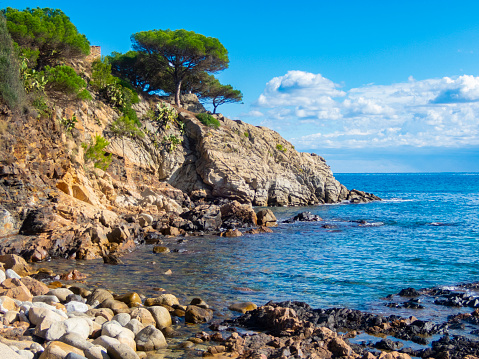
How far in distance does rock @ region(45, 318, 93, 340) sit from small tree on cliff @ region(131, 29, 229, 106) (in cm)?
4622

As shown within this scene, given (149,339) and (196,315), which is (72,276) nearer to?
(196,315)

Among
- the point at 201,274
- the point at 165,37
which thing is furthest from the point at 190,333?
the point at 165,37

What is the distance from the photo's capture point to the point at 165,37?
171 ft

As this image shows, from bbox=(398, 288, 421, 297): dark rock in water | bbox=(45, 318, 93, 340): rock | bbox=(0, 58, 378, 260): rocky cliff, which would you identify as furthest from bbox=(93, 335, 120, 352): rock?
bbox=(0, 58, 378, 260): rocky cliff

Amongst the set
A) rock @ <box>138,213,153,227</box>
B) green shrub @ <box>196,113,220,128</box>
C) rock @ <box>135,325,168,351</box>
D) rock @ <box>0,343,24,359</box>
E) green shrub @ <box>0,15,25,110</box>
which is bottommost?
rock @ <box>135,325,168,351</box>

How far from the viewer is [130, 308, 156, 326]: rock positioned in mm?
11133

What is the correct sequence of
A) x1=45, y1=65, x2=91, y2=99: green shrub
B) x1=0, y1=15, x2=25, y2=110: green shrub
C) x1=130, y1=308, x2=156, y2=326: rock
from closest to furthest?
1. x1=130, y1=308, x2=156, y2=326: rock
2. x1=0, y1=15, x2=25, y2=110: green shrub
3. x1=45, y1=65, x2=91, y2=99: green shrub

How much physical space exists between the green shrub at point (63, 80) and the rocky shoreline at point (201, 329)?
79.8 feet

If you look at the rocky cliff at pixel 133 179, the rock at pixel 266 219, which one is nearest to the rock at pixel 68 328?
the rocky cliff at pixel 133 179

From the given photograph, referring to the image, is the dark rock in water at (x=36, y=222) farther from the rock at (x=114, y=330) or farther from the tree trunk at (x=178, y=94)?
the tree trunk at (x=178, y=94)

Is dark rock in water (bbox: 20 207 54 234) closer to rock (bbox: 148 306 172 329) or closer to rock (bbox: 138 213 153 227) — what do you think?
rock (bbox: 138 213 153 227)

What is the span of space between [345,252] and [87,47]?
3082 centimetres

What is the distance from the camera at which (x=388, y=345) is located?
1021 cm

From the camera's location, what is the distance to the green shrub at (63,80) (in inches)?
1344
